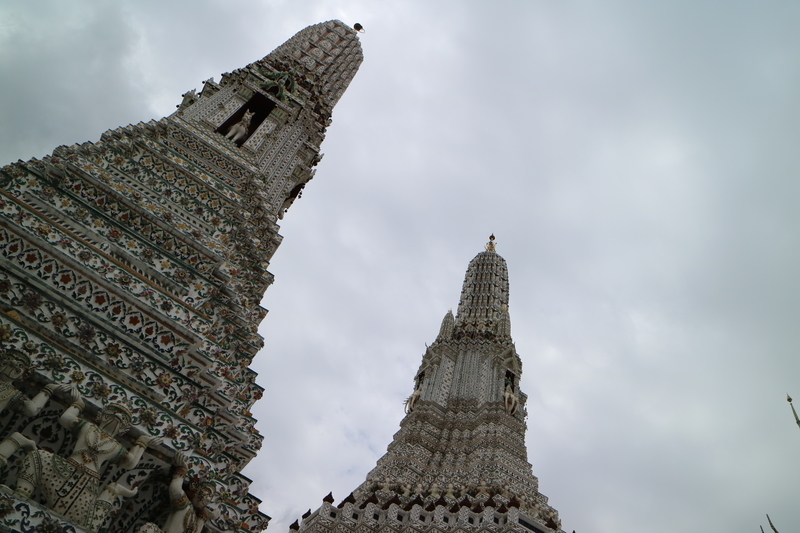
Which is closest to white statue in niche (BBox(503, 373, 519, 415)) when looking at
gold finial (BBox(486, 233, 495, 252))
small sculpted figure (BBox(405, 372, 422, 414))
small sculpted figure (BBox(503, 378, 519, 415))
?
small sculpted figure (BBox(503, 378, 519, 415))

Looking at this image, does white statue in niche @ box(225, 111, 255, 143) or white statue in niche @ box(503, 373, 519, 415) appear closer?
white statue in niche @ box(225, 111, 255, 143)

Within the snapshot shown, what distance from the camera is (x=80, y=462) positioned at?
5.72 meters

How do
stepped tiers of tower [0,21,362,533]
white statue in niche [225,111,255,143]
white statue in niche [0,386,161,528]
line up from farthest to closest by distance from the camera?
white statue in niche [225,111,255,143], stepped tiers of tower [0,21,362,533], white statue in niche [0,386,161,528]

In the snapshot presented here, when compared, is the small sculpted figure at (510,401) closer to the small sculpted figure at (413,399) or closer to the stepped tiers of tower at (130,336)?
the small sculpted figure at (413,399)

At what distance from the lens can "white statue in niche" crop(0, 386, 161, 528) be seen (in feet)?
17.8

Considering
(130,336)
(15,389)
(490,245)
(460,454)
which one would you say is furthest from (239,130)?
(490,245)

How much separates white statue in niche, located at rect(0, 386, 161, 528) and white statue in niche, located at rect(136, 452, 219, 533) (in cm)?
42

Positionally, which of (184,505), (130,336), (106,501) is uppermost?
(130,336)

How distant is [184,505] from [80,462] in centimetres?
113

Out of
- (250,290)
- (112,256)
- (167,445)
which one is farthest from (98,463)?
(250,290)

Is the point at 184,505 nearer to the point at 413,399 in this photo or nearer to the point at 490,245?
the point at 413,399

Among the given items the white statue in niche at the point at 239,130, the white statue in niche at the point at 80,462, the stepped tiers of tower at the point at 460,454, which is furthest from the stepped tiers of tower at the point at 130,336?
the stepped tiers of tower at the point at 460,454

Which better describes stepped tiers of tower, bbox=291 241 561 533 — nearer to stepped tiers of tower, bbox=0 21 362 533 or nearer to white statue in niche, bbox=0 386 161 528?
stepped tiers of tower, bbox=0 21 362 533

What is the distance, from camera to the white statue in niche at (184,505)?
618 centimetres
